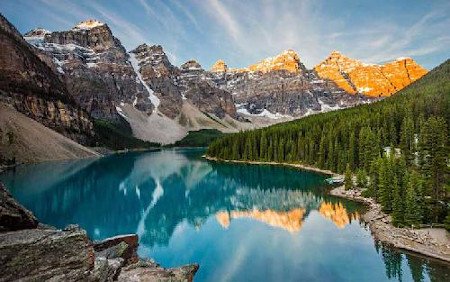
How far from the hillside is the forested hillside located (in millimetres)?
60992

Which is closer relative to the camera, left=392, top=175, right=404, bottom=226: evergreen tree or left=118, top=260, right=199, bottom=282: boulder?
left=118, top=260, right=199, bottom=282: boulder

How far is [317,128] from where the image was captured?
130 meters

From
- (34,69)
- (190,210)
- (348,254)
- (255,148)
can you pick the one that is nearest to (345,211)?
(348,254)

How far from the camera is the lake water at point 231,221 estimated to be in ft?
121

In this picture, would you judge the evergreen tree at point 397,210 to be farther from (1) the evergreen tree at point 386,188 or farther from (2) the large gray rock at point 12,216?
(2) the large gray rock at point 12,216

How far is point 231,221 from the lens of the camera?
6019cm

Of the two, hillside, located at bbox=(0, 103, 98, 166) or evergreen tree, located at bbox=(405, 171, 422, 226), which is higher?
hillside, located at bbox=(0, 103, 98, 166)

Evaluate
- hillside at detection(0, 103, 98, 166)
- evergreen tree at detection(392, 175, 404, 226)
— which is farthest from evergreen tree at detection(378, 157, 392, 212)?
hillside at detection(0, 103, 98, 166)

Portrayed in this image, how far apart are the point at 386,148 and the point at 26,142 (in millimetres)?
114399

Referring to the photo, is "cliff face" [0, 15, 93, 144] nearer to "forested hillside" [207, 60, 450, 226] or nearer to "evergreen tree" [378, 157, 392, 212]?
"forested hillside" [207, 60, 450, 226]

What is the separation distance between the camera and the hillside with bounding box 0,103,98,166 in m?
125

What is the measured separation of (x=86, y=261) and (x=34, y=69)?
20645 cm

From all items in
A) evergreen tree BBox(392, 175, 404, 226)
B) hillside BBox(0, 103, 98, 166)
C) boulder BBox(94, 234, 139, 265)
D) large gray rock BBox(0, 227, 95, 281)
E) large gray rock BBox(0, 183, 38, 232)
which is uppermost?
hillside BBox(0, 103, 98, 166)

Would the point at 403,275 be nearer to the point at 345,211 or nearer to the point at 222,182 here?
the point at 345,211
